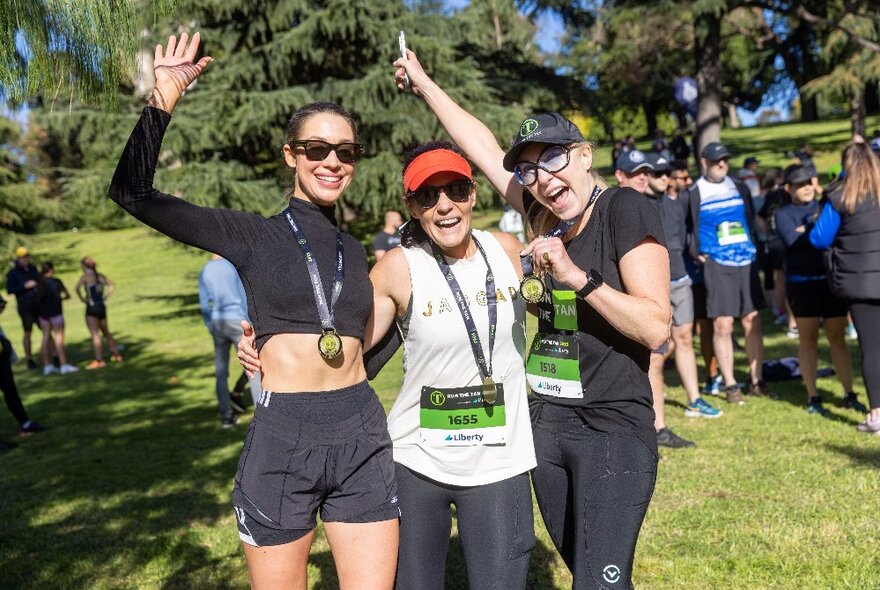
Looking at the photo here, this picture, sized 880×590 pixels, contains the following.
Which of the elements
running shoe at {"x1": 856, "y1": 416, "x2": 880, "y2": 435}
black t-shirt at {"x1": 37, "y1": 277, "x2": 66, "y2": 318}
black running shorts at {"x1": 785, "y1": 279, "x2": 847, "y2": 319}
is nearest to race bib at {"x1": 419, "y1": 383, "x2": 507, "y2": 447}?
running shoe at {"x1": 856, "y1": 416, "x2": 880, "y2": 435}

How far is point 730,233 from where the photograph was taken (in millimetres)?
7750

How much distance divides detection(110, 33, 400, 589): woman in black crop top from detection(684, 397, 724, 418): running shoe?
17.2ft

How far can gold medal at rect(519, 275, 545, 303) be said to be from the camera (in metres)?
2.75

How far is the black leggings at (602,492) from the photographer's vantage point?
2.73 metres

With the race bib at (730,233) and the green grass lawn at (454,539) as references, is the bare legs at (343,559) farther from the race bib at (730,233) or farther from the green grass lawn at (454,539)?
the race bib at (730,233)

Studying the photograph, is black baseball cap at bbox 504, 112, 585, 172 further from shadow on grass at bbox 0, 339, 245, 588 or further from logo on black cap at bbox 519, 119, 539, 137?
shadow on grass at bbox 0, 339, 245, 588

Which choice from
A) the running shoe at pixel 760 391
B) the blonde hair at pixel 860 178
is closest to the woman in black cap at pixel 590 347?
the blonde hair at pixel 860 178

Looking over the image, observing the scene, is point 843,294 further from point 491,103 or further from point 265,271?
point 491,103

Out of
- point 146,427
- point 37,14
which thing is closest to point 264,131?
point 146,427

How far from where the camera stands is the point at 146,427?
9.71 metres

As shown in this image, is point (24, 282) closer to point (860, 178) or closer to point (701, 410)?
point (701, 410)

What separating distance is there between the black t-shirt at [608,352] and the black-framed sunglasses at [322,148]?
0.82 metres

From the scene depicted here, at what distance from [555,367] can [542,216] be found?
565mm

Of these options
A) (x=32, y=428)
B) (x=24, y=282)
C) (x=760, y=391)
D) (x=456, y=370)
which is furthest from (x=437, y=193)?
(x=24, y=282)
